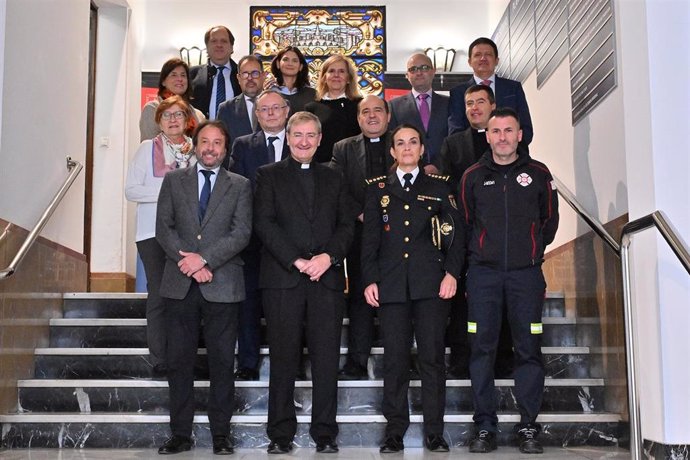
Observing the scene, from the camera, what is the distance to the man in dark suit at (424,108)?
20.0 feet

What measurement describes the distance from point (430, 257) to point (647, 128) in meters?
1.18

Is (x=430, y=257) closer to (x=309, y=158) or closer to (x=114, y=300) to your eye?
(x=309, y=158)

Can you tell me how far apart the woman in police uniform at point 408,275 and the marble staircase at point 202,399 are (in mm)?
210

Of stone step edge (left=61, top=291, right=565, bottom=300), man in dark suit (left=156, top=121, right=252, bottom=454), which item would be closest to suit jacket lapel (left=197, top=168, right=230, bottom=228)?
man in dark suit (left=156, top=121, right=252, bottom=454)

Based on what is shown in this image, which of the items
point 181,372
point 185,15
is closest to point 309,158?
point 181,372

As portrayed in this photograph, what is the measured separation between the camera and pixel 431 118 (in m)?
6.14

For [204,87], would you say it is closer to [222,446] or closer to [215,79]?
[215,79]

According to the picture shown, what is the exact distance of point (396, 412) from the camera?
455cm

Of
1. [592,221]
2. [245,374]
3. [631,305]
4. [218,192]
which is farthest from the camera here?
[592,221]

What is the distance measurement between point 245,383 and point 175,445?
581 millimetres

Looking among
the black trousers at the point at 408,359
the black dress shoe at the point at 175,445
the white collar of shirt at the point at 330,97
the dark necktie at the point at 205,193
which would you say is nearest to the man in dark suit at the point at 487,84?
the white collar of shirt at the point at 330,97

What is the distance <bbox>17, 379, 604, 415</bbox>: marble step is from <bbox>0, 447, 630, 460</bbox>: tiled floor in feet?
1.20

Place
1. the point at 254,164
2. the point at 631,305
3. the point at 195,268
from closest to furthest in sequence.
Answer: the point at 631,305 → the point at 195,268 → the point at 254,164

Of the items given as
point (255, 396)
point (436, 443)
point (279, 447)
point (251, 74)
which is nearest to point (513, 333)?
point (436, 443)
